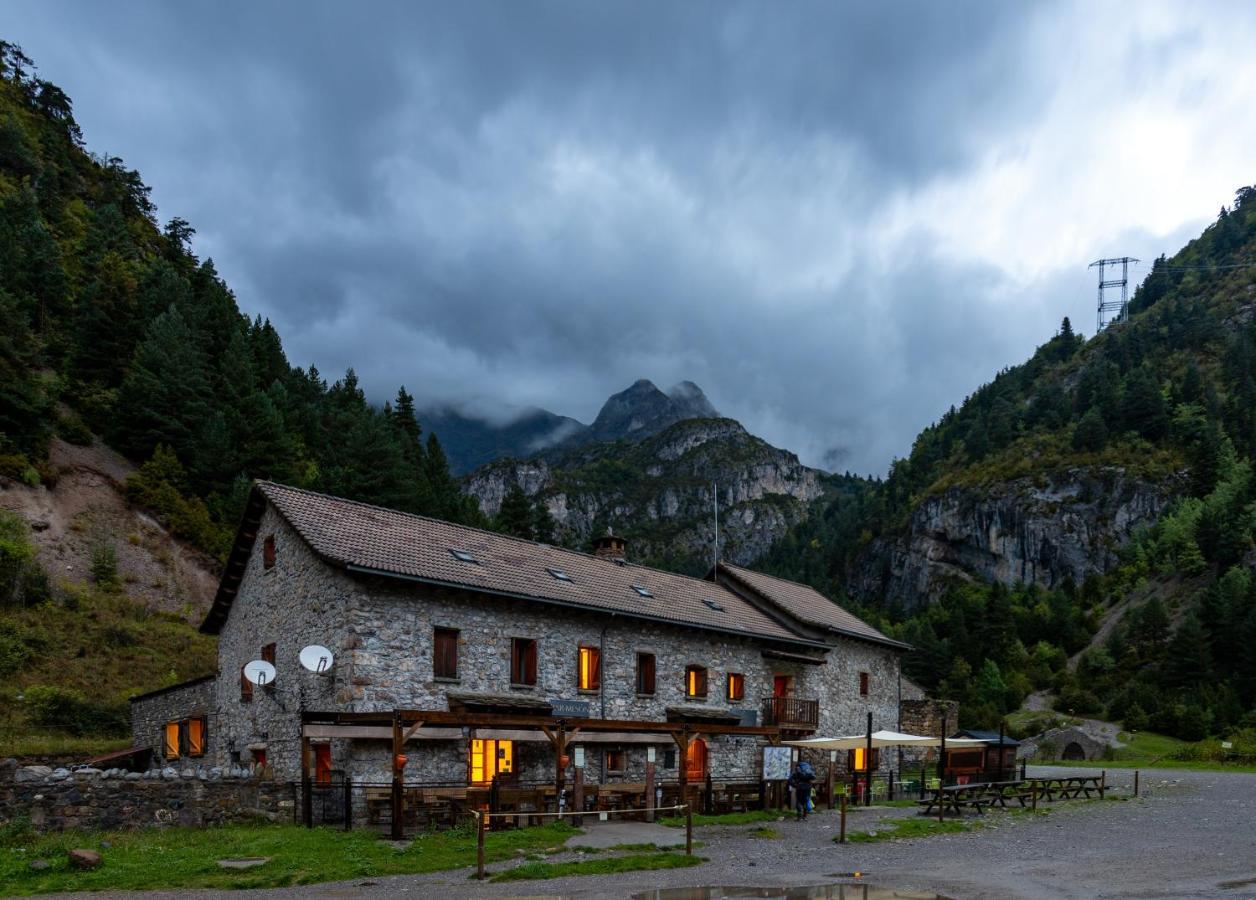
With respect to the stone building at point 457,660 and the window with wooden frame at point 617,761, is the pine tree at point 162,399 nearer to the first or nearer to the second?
the stone building at point 457,660

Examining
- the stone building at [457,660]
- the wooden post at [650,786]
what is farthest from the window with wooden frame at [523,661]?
the wooden post at [650,786]

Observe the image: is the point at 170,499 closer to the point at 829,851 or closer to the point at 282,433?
the point at 282,433

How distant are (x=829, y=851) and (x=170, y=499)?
42164mm

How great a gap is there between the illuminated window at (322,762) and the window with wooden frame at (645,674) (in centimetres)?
1018

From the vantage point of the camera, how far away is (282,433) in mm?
57219

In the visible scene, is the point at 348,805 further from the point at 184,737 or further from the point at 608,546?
the point at 608,546

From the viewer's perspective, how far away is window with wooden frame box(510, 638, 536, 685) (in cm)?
2677

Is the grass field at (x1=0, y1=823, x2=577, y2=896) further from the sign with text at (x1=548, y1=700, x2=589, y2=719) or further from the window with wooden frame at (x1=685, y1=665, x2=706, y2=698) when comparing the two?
the window with wooden frame at (x1=685, y1=665, x2=706, y2=698)

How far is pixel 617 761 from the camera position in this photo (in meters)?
28.3

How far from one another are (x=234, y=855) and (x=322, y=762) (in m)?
7.95

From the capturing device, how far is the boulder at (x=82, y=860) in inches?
570

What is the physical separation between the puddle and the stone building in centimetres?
808

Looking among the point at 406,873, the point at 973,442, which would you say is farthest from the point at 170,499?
the point at 973,442

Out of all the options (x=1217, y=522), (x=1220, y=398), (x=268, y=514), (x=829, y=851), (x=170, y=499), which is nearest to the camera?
(x=829, y=851)
